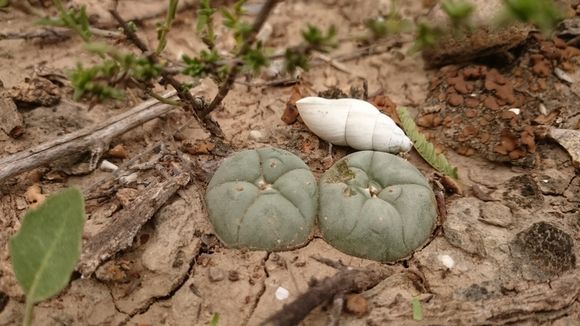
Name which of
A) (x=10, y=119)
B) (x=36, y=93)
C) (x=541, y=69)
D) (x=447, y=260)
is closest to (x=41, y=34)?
(x=36, y=93)

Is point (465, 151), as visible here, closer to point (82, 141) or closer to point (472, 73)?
point (472, 73)

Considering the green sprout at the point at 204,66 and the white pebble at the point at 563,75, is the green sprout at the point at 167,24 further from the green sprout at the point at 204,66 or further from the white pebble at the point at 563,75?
the white pebble at the point at 563,75

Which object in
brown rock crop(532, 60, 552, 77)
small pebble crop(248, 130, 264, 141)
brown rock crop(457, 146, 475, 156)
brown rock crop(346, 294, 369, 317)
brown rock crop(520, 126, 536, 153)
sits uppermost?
brown rock crop(532, 60, 552, 77)

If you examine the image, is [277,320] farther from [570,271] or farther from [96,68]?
[570,271]

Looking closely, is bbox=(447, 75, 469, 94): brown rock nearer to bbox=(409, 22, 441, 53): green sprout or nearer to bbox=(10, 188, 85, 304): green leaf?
bbox=(409, 22, 441, 53): green sprout

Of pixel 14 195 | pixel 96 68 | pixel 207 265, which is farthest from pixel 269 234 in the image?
pixel 14 195

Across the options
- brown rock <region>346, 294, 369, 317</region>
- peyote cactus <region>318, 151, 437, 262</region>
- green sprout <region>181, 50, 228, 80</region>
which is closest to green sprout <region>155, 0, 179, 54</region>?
green sprout <region>181, 50, 228, 80</region>
